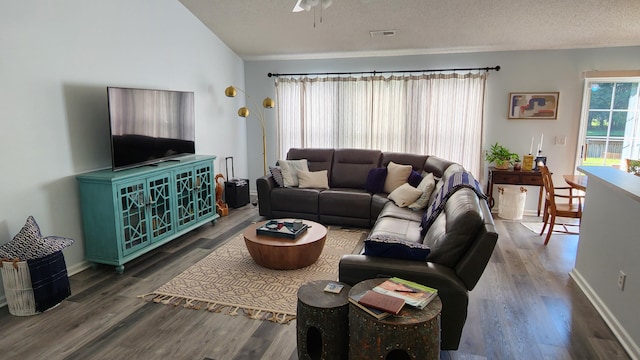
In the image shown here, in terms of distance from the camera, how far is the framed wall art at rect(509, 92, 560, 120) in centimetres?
520

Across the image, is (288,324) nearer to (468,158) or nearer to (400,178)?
(400,178)

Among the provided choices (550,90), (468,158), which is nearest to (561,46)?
(550,90)

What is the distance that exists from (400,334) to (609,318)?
1881 mm

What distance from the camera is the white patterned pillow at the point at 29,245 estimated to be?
277 centimetres

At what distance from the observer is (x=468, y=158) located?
556 centimetres

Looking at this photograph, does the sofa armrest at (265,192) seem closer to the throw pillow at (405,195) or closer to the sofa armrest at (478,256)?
the throw pillow at (405,195)

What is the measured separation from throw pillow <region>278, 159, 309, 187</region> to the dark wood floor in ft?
6.87

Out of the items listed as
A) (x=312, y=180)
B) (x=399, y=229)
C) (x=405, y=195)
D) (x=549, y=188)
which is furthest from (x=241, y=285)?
(x=549, y=188)

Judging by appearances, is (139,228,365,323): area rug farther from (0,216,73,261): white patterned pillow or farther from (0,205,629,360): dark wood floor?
(0,216,73,261): white patterned pillow

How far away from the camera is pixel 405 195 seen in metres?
4.38

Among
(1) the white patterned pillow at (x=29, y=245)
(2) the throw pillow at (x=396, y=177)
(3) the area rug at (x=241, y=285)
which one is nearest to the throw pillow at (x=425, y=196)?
(2) the throw pillow at (x=396, y=177)

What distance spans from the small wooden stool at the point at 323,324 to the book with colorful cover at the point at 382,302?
0.19 m

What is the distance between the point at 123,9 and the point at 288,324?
348 centimetres

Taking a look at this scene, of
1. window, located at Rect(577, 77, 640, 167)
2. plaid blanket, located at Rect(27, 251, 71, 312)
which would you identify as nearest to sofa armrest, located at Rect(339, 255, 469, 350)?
plaid blanket, located at Rect(27, 251, 71, 312)
